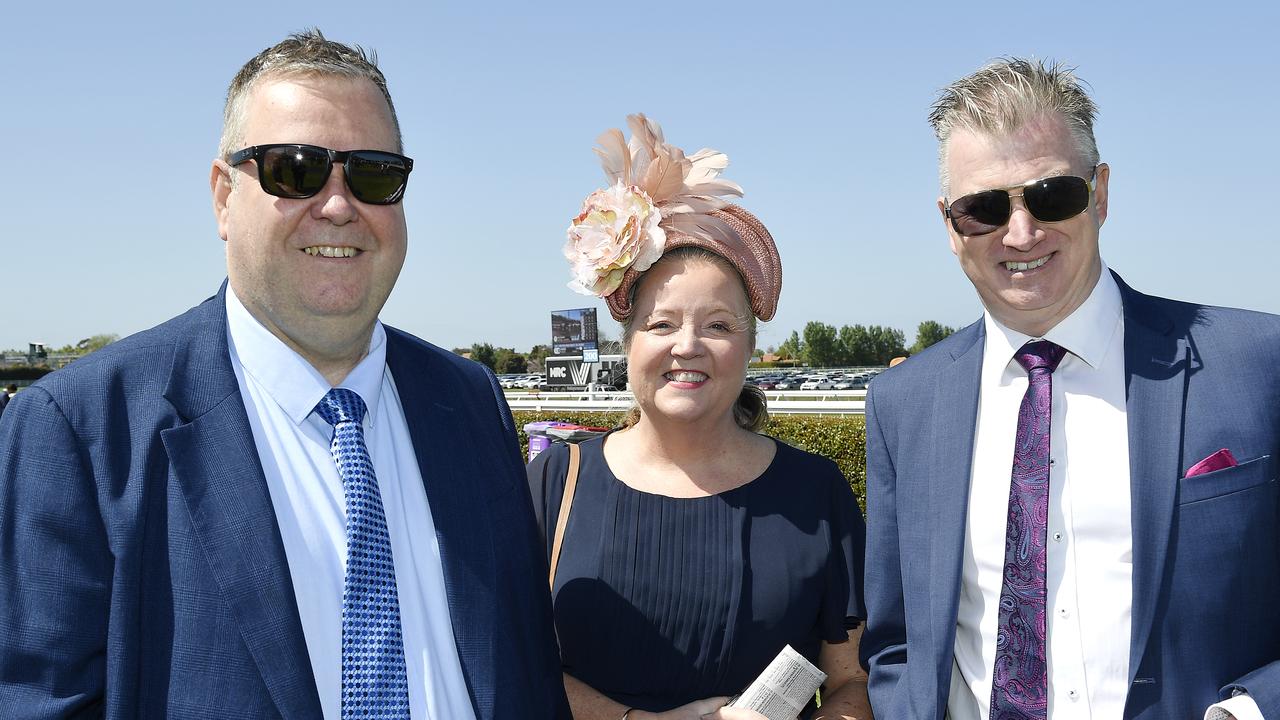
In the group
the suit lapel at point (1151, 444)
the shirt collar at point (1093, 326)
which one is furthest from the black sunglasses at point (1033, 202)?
the suit lapel at point (1151, 444)

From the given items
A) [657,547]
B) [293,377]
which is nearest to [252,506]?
[293,377]

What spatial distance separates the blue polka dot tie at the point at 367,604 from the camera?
198 cm

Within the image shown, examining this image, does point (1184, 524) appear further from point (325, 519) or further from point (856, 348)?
point (856, 348)

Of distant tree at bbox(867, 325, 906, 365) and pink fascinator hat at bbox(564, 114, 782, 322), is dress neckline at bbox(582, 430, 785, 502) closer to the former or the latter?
pink fascinator hat at bbox(564, 114, 782, 322)

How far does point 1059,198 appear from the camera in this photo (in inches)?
94.9

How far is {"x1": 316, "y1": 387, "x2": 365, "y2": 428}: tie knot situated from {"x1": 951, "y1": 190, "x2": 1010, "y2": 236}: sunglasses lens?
5.75 ft

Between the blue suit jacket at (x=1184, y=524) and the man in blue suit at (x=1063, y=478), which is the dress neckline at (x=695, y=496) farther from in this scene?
the blue suit jacket at (x=1184, y=524)

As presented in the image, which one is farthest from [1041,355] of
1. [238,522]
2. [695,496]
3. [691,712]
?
[238,522]

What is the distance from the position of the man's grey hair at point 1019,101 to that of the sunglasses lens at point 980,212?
190mm

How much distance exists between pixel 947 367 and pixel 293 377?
1.90 metres

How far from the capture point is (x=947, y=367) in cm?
272

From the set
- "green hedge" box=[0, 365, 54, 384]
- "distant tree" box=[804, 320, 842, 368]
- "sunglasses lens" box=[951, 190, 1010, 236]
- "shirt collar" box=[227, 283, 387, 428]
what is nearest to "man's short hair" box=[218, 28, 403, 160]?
"shirt collar" box=[227, 283, 387, 428]

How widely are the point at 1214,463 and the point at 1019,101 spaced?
1.09 metres

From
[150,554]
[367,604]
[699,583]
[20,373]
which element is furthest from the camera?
[20,373]
